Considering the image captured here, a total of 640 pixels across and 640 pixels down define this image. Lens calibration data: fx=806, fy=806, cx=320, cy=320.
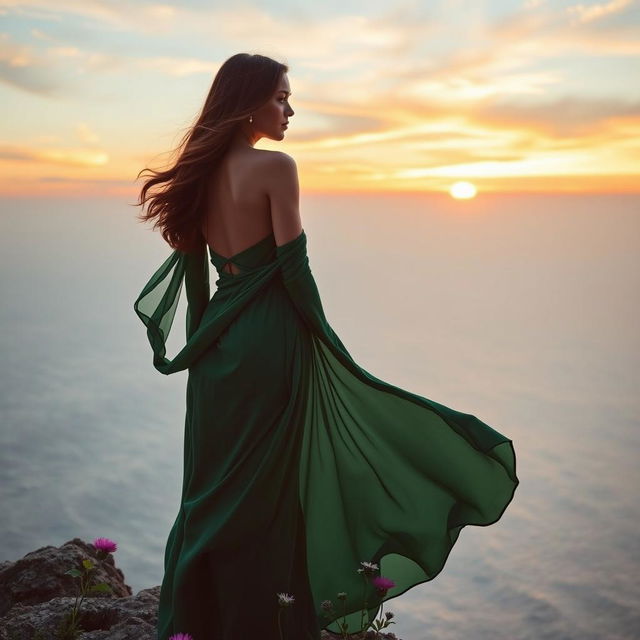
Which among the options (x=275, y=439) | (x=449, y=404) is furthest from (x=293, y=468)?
(x=449, y=404)

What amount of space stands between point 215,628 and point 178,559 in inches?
10.7

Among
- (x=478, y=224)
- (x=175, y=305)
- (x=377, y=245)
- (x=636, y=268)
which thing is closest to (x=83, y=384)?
(x=175, y=305)

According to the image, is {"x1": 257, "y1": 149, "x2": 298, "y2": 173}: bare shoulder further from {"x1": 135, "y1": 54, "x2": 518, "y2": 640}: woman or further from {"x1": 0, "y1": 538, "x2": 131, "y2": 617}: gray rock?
{"x1": 0, "y1": 538, "x2": 131, "y2": 617}: gray rock

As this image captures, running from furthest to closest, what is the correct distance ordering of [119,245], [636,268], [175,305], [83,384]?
1. [119,245]
2. [636,268]
3. [83,384]
4. [175,305]

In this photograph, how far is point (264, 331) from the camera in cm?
269

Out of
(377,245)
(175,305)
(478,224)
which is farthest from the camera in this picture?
(478,224)

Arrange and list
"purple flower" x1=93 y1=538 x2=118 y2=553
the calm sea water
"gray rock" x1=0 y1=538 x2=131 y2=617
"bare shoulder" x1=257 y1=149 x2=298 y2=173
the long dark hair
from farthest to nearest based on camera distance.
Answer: the calm sea water → "gray rock" x1=0 y1=538 x2=131 y2=617 → "purple flower" x1=93 y1=538 x2=118 y2=553 → the long dark hair → "bare shoulder" x1=257 y1=149 x2=298 y2=173

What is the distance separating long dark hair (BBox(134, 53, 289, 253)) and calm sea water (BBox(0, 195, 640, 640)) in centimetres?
45

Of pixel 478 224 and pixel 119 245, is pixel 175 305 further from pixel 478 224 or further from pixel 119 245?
pixel 478 224

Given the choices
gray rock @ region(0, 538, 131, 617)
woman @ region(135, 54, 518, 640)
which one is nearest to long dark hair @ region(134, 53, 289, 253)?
woman @ region(135, 54, 518, 640)

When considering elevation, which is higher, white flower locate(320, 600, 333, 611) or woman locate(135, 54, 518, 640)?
woman locate(135, 54, 518, 640)

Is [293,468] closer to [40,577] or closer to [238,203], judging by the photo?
[238,203]

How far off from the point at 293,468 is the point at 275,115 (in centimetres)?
121

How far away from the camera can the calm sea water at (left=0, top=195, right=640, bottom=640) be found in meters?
28.5
